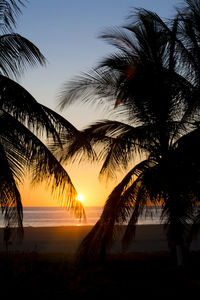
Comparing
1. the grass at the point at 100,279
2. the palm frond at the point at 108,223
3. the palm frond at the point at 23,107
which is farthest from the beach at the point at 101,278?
the palm frond at the point at 23,107

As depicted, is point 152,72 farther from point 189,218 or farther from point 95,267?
point 95,267

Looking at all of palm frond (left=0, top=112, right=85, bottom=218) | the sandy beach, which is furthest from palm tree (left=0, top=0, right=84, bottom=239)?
the sandy beach

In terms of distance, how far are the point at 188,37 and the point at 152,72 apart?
→ 105cm

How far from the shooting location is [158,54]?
841cm

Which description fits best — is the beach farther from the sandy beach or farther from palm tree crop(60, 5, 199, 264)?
the sandy beach

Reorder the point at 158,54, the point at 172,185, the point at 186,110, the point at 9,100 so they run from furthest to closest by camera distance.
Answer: the point at 158,54 → the point at 186,110 → the point at 172,185 → the point at 9,100

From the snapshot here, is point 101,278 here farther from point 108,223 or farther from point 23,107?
point 23,107

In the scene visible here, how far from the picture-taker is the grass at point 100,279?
6.09 m

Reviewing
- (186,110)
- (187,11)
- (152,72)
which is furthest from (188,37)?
(186,110)

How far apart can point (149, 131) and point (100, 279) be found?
10.5 feet

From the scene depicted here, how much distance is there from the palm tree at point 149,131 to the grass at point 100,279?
1.85ft

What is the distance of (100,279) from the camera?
6914 mm

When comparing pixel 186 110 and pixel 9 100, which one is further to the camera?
pixel 186 110

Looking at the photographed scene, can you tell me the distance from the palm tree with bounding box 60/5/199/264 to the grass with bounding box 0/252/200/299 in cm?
56
